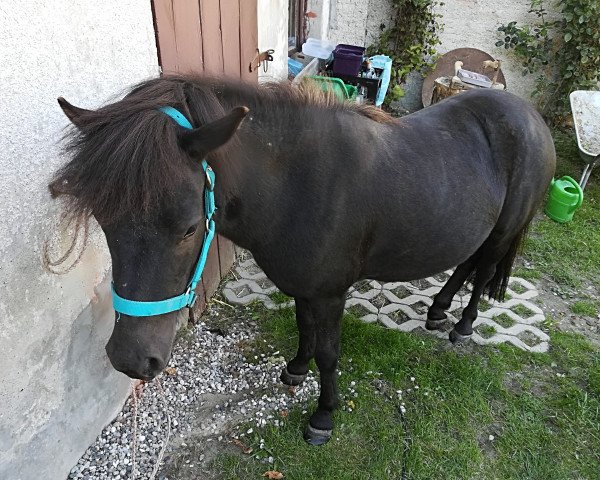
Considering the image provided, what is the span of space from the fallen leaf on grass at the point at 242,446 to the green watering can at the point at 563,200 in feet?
13.1

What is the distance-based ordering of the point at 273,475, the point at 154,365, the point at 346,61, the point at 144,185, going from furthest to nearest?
the point at 346,61
the point at 273,475
the point at 154,365
the point at 144,185

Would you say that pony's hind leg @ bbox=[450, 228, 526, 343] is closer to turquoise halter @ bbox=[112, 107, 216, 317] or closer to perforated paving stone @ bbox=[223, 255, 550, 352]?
perforated paving stone @ bbox=[223, 255, 550, 352]

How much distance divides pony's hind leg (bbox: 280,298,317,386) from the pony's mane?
1.44 meters

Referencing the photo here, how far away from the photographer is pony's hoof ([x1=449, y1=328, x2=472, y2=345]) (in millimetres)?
3230

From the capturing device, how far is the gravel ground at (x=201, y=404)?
7.80ft

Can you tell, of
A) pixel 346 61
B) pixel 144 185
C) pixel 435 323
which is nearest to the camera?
pixel 144 185

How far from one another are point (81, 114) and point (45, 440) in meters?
1.51

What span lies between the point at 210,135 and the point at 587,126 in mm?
5197

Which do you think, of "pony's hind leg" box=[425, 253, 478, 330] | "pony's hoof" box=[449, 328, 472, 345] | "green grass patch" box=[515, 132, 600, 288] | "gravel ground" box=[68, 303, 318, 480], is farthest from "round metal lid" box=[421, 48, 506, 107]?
"gravel ground" box=[68, 303, 318, 480]

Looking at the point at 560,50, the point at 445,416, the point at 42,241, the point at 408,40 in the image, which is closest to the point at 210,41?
the point at 42,241

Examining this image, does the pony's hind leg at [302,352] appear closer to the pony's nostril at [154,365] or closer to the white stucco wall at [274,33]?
the pony's nostril at [154,365]

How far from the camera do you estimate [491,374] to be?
2.96 m

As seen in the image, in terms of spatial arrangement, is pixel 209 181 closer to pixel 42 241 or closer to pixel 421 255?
pixel 42 241

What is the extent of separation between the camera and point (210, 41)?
2.87 m
